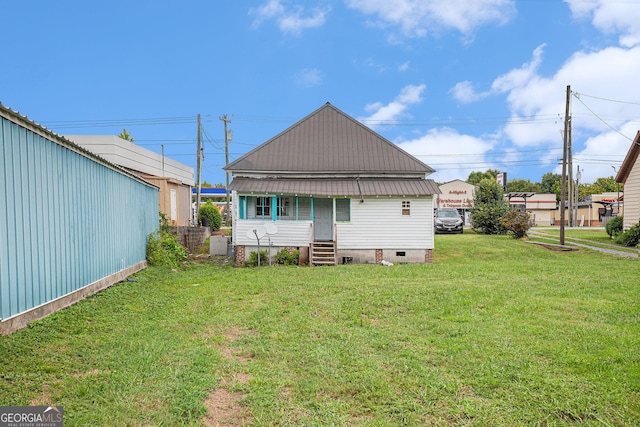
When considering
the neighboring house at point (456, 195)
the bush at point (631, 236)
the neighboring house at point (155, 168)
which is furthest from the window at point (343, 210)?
the neighboring house at point (456, 195)

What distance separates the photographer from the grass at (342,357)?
3992 millimetres

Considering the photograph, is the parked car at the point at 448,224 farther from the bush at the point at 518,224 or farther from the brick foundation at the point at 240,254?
the brick foundation at the point at 240,254

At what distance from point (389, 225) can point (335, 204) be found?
7.94 feet

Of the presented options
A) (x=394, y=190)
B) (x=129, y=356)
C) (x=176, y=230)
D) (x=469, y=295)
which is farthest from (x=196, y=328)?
(x=176, y=230)

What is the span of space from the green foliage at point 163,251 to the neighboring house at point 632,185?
23.6 m

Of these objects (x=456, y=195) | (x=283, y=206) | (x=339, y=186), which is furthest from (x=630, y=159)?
(x=456, y=195)

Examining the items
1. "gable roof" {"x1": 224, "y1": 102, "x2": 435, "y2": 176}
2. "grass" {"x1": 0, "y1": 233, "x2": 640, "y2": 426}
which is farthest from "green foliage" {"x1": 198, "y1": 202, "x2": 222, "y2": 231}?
"grass" {"x1": 0, "y1": 233, "x2": 640, "y2": 426}

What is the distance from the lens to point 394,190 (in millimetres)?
17391

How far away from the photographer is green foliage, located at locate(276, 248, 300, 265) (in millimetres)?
16875

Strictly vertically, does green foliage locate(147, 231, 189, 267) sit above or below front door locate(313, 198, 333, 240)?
below

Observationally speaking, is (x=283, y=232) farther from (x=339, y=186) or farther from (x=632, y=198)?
(x=632, y=198)

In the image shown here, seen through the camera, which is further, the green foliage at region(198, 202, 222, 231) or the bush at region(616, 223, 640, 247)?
the green foliage at region(198, 202, 222, 231)
